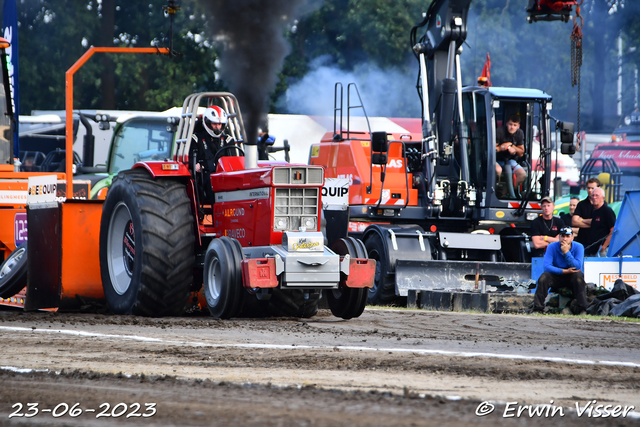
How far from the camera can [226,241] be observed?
29.6 feet

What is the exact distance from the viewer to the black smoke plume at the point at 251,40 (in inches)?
536

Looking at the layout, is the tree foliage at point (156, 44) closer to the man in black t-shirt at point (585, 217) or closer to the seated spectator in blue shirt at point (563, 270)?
the man in black t-shirt at point (585, 217)

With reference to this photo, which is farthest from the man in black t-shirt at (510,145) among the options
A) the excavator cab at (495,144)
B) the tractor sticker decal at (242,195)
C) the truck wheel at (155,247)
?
the truck wheel at (155,247)

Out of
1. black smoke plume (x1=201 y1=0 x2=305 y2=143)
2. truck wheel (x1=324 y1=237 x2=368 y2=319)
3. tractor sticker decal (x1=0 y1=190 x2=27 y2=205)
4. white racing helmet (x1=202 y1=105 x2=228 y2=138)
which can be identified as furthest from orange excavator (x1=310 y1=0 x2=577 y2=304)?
tractor sticker decal (x1=0 y1=190 x2=27 y2=205)

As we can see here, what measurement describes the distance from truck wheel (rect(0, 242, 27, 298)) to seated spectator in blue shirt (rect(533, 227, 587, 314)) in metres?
6.43

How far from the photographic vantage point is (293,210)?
367 inches

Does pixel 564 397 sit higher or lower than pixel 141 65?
lower

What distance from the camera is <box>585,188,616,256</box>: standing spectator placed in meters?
14.8

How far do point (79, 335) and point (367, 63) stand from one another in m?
28.8

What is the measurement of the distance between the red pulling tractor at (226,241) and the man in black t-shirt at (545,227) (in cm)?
500

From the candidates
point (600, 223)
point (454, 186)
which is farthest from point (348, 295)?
point (600, 223)

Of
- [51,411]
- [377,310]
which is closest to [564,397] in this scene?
[51,411]

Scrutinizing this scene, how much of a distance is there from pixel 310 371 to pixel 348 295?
3.78 meters

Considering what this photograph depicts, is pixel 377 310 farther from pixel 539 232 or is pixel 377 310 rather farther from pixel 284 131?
pixel 284 131
